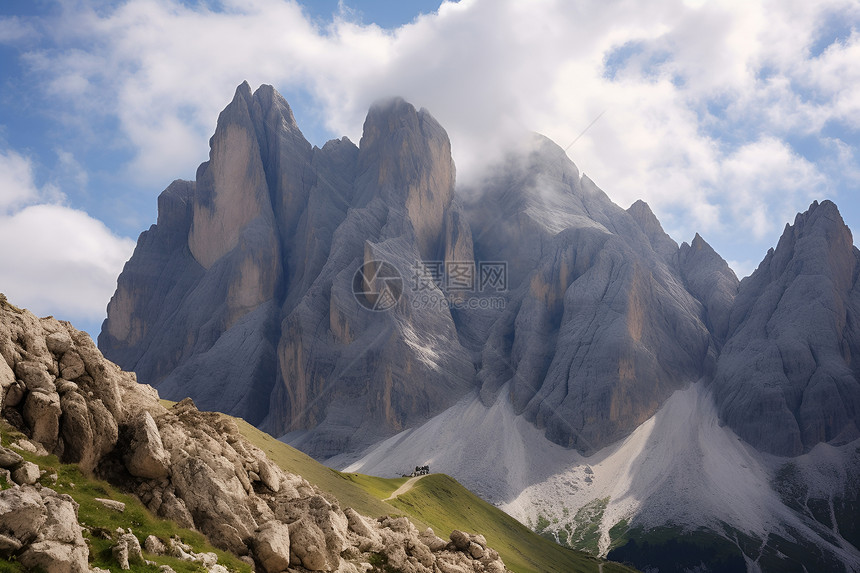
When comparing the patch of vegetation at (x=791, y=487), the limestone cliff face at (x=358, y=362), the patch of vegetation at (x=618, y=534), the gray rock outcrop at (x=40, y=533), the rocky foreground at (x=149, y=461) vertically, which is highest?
the limestone cliff face at (x=358, y=362)

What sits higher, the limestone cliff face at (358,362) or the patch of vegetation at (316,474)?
the limestone cliff face at (358,362)

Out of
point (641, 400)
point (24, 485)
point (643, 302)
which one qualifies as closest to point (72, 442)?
point (24, 485)

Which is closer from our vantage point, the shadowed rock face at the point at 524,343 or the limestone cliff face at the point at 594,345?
the shadowed rock face at the point at 524,343

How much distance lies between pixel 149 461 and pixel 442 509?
50.4 metres

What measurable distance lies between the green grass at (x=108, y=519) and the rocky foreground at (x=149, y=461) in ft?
1.85

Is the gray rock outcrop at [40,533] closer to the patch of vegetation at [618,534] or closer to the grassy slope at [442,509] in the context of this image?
the grassy slope at [442,509]

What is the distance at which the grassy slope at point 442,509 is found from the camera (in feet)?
172

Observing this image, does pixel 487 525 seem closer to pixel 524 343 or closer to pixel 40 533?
pixel 40 533

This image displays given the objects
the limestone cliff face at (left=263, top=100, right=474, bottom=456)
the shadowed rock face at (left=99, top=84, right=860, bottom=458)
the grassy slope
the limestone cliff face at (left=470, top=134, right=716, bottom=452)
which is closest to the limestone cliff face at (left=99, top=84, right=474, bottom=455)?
the limestone cliff face at (left=263, top=100, right=474, bottom=456)

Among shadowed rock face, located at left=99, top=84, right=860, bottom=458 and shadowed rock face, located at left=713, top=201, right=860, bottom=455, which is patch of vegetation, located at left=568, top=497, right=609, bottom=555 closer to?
shadowed rock face, located at left=99, top=84, right=860, bottom=458

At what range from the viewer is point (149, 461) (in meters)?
27.4

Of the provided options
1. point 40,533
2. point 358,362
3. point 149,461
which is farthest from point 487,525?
point 358,362

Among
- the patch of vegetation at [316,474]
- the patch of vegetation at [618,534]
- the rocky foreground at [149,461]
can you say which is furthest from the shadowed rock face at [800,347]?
the rocky foreground at [149,461]

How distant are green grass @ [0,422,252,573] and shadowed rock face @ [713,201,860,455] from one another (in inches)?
5925
